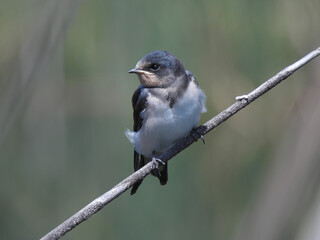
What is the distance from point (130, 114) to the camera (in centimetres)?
211

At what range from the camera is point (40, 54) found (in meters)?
1.49

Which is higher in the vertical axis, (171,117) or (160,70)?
(160,70)

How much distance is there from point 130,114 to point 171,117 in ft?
0.73

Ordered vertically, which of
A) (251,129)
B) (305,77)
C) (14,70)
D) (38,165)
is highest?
(14,70)

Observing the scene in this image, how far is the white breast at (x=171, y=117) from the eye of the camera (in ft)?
6.33

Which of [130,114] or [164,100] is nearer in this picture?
[164,100]

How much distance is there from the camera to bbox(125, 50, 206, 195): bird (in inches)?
76.1

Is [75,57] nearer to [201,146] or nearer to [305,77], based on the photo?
[201,146]

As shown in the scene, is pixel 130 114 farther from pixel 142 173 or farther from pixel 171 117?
pixel 142 173

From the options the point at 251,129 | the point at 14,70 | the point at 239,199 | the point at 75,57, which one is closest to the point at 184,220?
the point at 239,199

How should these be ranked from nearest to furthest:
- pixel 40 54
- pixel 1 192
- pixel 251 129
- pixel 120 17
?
pixel 40 54 → pixel 120 17 → pixel 251 129 → pixel 1 192

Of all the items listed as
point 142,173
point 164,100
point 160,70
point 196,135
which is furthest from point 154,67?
point 142,173

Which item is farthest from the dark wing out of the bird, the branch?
the branch

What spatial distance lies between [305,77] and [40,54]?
94 cm
